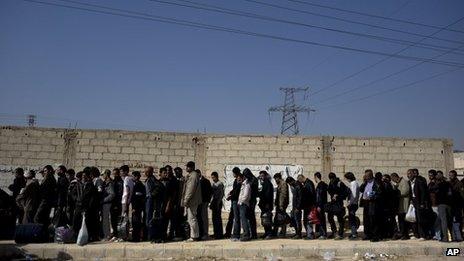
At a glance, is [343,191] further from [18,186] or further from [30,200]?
[18,186]

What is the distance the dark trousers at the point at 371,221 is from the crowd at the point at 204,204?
0.08 ft

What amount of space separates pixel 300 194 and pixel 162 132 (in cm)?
606

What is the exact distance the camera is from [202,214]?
418 inches

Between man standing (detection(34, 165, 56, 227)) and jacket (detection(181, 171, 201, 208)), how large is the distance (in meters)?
3.08

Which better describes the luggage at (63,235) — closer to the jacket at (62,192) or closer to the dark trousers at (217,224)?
the jacket at (62,192)

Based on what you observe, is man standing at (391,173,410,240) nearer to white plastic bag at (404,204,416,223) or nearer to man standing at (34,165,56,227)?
white plastic bag at (404,204,416,223)

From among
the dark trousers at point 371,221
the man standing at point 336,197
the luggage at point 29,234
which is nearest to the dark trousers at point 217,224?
the man standing at point 336,197

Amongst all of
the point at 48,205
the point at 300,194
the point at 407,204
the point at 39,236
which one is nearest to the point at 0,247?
the point at 39,236

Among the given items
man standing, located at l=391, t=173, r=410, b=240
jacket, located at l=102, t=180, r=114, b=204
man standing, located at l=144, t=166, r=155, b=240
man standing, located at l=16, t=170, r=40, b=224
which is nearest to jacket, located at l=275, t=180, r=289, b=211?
man standing, located at l=391, t=173, r=410, b=240

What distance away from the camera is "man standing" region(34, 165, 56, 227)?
32.2 ft

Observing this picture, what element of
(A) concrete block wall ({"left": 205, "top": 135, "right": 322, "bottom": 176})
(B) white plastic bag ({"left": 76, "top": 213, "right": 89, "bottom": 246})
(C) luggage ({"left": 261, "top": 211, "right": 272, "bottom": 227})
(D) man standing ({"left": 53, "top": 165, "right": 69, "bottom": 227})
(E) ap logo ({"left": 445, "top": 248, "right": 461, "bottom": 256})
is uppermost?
(A) concrete block wall ({"left": 205, "top": 135, "right": 322, "bottom": 176})

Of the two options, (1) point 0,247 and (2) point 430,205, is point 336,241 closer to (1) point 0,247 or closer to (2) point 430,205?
(2) point 430,205

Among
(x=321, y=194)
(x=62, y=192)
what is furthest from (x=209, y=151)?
(x=62, y=192)

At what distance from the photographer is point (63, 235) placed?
934 cm
